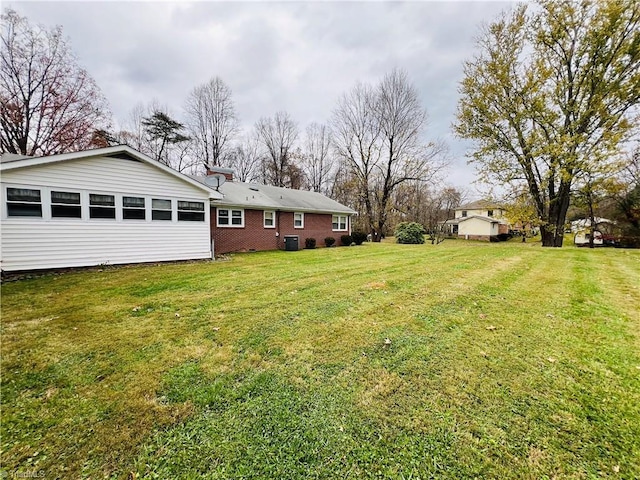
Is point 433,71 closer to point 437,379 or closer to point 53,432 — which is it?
point 437,379

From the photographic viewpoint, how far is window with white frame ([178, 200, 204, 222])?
1155 cm

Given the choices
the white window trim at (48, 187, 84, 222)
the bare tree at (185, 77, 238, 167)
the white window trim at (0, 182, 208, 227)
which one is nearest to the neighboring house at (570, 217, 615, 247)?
the white window trim at (0, 182, 208, 227)

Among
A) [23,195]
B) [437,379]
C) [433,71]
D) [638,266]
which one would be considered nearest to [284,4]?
[433,71]

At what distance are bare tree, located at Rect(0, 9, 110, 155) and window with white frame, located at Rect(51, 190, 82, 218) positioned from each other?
14.7m

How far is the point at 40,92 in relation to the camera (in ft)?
59.2

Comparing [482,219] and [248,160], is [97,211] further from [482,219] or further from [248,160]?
[482,219]

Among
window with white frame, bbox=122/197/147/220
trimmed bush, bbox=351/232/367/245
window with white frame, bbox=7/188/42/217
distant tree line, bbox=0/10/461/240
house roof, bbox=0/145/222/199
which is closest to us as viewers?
house roof, bbox=0/145/222/199

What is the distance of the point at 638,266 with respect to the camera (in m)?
9.20

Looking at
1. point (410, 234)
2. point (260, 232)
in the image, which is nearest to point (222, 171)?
point (260, 232)

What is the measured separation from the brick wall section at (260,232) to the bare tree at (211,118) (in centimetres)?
1746

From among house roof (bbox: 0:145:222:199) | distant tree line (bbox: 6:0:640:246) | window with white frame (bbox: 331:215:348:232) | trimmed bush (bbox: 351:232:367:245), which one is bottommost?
trimmed bush (bbox: 351:232:367:245)

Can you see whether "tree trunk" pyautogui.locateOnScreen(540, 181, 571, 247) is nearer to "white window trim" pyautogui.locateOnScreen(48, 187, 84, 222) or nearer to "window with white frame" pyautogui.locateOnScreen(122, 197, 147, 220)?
"window with white frame" pyautogui.locateOnScreen(122, 197, 147, 220)

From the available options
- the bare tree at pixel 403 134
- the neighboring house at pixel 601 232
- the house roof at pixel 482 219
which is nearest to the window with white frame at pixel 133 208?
the bare tree at pixel 403 134

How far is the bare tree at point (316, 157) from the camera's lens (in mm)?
35781
